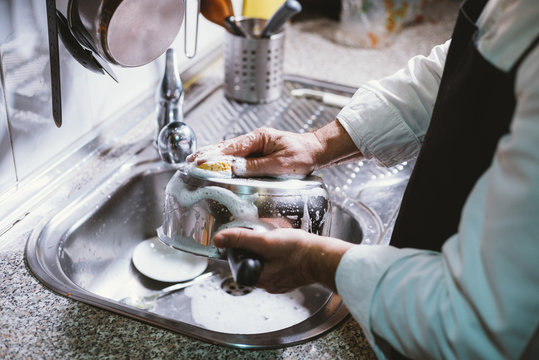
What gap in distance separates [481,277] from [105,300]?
503 mm

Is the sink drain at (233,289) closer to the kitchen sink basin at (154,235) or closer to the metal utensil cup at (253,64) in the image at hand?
the kitchen sink basin at (154,235)

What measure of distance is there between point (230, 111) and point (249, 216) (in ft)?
2.01

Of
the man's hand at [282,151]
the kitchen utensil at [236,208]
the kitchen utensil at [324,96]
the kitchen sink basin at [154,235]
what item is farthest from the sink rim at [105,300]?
the kitchen utensil at [324,96]

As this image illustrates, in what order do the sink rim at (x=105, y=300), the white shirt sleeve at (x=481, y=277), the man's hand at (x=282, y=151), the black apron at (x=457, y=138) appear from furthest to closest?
the man's hand at (x=282, y=151)
the sink rim at (x=105, y=300)
the black apron at (x=457, y=138)
the white shirt sleeve at (x=481, y=277)

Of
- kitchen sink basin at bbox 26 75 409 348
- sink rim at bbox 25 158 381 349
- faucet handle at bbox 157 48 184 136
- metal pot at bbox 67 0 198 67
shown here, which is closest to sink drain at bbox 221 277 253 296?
kitchen sink basin at bbox 26 75 409 348


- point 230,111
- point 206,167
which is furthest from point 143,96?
point 206,167

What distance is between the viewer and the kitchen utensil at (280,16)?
115cm

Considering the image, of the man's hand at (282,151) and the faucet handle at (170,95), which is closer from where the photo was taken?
Result: the man's hand at (282,151)

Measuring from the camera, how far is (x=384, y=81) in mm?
865

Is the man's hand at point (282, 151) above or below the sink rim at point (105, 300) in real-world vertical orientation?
above

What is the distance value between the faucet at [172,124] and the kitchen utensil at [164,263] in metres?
0.18

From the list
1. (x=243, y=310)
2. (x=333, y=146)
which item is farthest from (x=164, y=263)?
(x=333, y=146)

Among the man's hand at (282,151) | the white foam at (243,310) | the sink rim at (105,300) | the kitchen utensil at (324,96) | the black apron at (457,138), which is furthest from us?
the kitchen utensil at (324,96)

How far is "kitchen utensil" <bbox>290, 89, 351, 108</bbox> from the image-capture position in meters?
1.37
